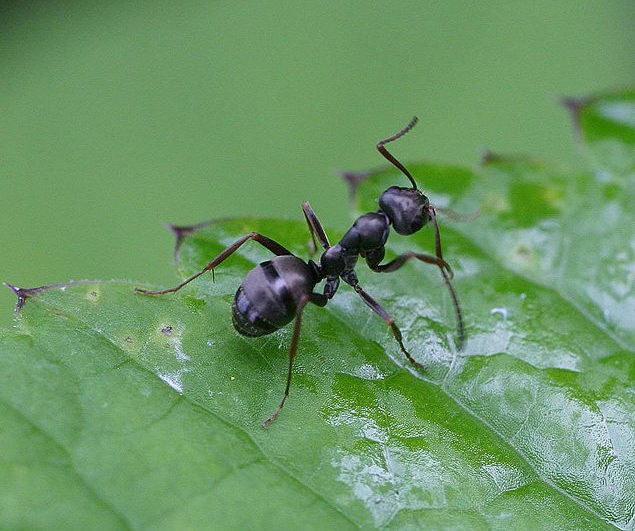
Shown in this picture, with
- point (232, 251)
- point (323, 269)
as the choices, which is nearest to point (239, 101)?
point (323, 269)

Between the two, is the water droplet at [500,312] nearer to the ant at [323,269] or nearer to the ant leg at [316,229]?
the ant at [323,269]

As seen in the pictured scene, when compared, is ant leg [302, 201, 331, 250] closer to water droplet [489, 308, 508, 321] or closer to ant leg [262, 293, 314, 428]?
ant leg [262, 293, 314, 428]

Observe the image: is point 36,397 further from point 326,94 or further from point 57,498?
point 326,94

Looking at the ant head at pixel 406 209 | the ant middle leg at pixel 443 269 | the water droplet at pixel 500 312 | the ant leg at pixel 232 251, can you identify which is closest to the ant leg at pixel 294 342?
the ant leg at pixel 232 251

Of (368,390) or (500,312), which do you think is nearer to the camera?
(368,390)

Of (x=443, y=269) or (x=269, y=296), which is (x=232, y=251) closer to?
(x=269, y=296)

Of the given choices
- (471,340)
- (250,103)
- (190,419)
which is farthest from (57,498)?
(250,103)
